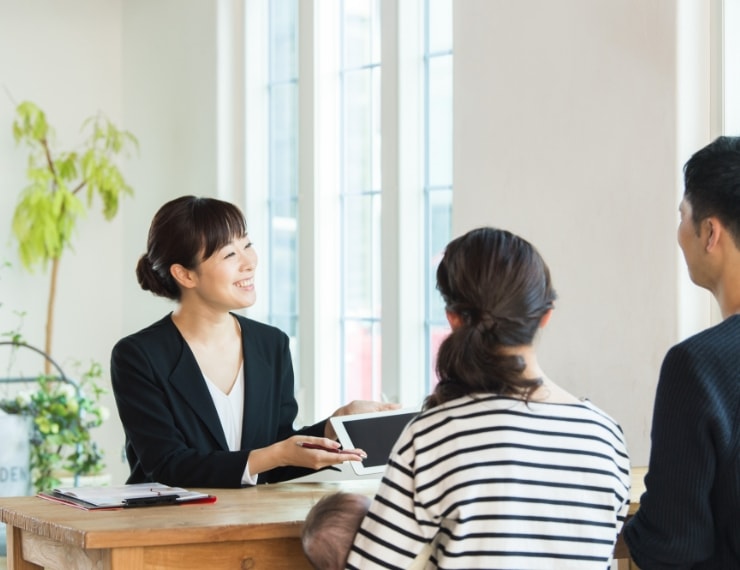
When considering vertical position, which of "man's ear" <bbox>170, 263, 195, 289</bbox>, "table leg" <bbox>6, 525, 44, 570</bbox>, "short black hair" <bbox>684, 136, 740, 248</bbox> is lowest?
"table leg" <bbox>6, 525, 44, 570</bbox>

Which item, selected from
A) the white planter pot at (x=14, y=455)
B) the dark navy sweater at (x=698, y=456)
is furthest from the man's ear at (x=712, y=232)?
the white planter pot at (x=14, y=455)

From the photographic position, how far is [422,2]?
167 inches

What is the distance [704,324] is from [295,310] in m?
2.11

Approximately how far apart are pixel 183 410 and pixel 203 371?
13cm

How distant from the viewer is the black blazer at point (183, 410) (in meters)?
2.49

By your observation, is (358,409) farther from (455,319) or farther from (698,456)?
(698,456)

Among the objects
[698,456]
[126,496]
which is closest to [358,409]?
[126,496]

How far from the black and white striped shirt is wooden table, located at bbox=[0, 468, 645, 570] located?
0.40 m

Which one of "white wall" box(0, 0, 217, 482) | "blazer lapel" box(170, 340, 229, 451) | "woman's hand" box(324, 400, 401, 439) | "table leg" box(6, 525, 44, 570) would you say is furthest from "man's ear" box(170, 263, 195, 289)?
"white wall" box(0, 0, 217, 482)

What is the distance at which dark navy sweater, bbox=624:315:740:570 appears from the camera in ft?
5.35

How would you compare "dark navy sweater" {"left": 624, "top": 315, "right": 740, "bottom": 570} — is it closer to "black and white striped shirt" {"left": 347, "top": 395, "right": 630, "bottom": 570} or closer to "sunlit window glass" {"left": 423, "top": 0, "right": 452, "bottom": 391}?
"black and white striped shirt" {"left": 347, "top": 395, "right": 630, "bottom": 570}

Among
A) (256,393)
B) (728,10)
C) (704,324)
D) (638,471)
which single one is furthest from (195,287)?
(728,10)

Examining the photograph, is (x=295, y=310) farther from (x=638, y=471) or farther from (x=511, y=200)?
(x=638, y=471)

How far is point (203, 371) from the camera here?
2.71 metres
